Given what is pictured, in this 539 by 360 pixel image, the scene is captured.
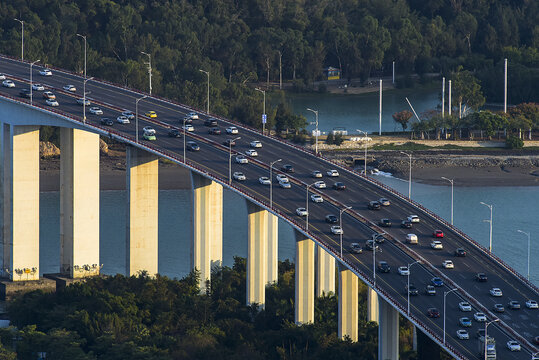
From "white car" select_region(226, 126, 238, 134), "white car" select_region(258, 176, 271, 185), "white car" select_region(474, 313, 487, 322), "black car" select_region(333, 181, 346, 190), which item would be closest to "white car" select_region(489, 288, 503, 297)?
"white car" select_region(474, 313, 487, 322)

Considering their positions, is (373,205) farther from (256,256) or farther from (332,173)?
(256,256)

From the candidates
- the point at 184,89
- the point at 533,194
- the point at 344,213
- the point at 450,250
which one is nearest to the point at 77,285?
the point at 344,213

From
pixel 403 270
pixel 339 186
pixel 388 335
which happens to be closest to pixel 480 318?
pixel 388 335

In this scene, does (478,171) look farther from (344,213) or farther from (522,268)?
(344,213)

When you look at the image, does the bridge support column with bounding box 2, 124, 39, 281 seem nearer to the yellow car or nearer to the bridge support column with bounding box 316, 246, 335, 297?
the yellow car

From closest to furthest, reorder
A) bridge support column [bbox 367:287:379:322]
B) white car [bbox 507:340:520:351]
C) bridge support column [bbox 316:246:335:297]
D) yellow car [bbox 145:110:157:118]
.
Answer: white car [bbox 507:340:520:351] < bridge support column [bbox 367:287:379:322] < bridge support column [bbox 316:246:335:297] < yellow car [bbox 145:110:157:118]
